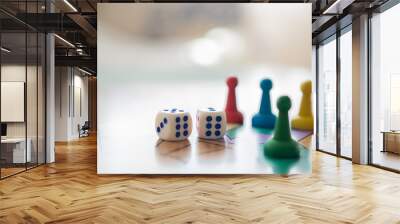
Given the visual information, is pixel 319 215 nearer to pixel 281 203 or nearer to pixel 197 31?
pixel 281 203

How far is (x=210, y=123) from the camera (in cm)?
424

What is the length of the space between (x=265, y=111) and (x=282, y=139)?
0.52 meters

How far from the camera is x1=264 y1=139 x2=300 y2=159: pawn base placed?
4.19 meters

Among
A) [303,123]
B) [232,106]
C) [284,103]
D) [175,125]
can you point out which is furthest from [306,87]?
[175,125]

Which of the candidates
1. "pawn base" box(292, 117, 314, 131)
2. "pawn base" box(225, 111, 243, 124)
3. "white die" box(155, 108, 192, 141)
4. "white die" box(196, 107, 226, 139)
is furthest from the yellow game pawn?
"white die" box(155, 108, 192, 141)

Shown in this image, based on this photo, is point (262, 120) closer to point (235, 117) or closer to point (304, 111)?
point (235, 117)

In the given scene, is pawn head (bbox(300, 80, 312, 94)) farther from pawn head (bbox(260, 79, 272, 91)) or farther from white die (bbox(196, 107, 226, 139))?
white die (bbox(196, 107, 226, 139))

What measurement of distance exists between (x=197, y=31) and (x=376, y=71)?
12.1 feet

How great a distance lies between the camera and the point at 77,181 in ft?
16.9

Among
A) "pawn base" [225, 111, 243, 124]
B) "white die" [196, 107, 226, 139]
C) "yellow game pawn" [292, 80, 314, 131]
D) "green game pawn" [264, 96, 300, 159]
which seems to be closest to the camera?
"green game pawn" [264, 96, 300, 159]

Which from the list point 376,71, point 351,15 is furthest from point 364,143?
point 351,15

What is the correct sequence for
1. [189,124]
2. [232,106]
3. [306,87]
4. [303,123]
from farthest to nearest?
[303,123], [306,87], [232,106], [189,124]

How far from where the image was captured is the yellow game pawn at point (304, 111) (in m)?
4.54

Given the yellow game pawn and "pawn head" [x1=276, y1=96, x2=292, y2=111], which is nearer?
"pawn head" [x1=276, y1=96, x2=292, y2=111]
